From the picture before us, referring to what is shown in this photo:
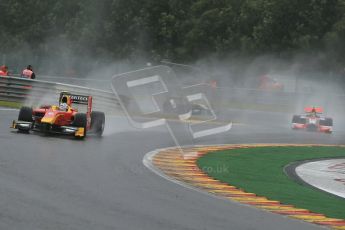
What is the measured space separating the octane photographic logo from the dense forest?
9.01m

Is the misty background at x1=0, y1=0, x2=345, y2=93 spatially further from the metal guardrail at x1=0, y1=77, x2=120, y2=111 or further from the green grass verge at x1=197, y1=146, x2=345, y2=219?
the green grass verge at x1=197, y1=146, x2=345, y2=219

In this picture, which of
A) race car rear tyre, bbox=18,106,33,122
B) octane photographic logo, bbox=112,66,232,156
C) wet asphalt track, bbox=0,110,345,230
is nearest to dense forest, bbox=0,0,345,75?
→ octane photographic logo, bbox=112,66,232,156

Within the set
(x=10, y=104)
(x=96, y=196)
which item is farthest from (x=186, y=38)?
(x=96, y=196)

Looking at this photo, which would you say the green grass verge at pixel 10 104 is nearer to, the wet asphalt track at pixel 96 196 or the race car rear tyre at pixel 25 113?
the race car rear tyre at pixel 25 113

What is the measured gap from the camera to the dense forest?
42344 mm

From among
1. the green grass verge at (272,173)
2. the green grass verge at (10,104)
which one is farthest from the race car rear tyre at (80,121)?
the green grass verge at (10,104)

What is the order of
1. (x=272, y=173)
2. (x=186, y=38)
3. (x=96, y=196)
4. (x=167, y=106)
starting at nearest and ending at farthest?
(x=96, y=196) → (x=272, y=173) → (x=167, y=106) → (x=186, y=38)

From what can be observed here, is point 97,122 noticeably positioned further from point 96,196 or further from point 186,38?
point 186,38

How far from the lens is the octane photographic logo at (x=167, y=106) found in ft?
72.0

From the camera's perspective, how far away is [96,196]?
28.8ft

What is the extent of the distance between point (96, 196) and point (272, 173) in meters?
5.38

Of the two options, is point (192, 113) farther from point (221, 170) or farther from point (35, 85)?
point (221, 170)

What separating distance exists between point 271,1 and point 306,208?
35.8 m

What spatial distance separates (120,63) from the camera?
4841 cm
